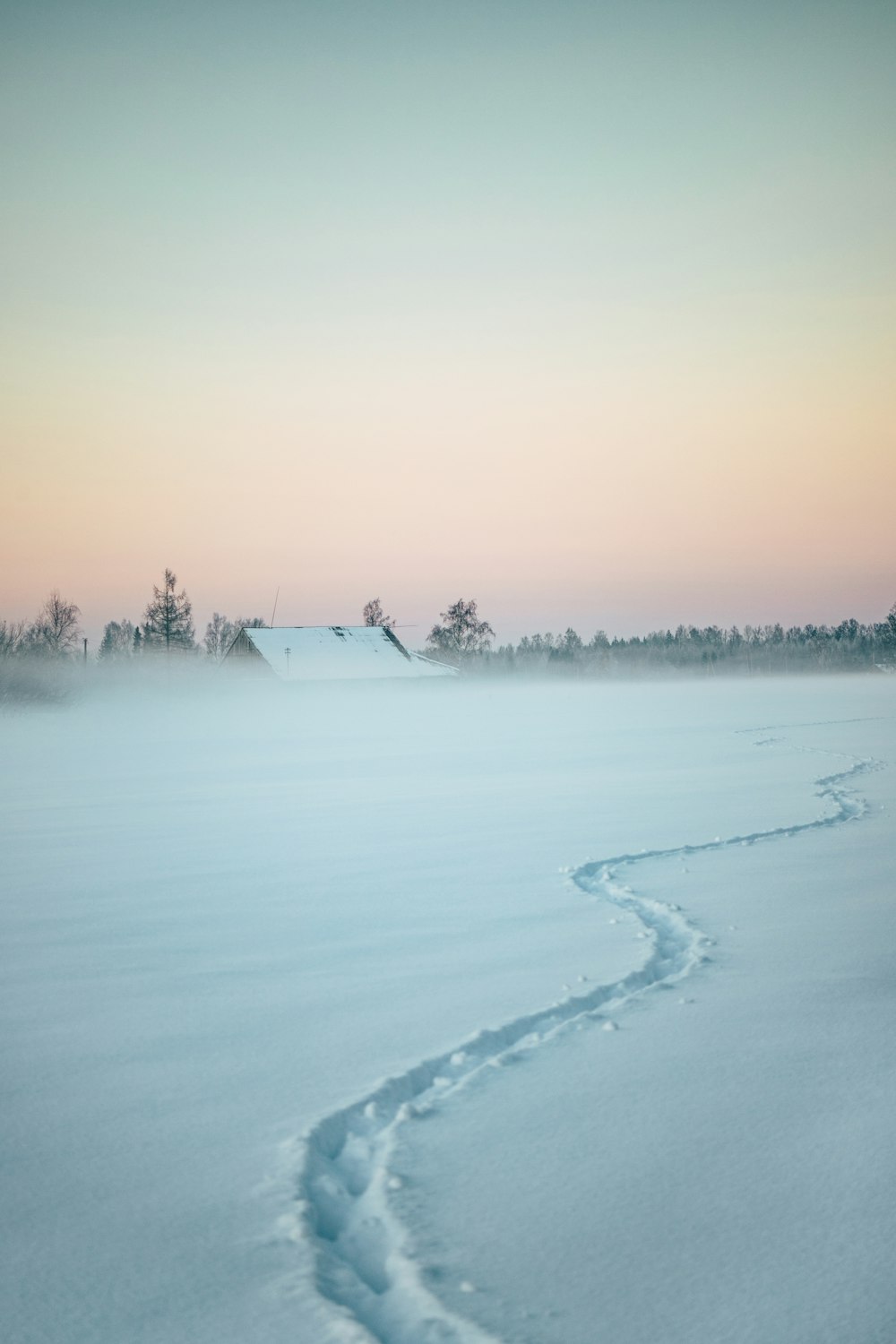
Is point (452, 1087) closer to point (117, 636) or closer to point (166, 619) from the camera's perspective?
point (166, 619)

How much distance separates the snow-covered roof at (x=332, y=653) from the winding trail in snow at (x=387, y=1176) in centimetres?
3913

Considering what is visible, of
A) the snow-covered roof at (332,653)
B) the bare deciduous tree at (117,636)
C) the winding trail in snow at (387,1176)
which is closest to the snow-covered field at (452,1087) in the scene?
the winding trail in snow at (387,1176)

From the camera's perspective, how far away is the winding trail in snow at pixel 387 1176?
5.51ft

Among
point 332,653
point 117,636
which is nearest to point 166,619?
point 332,653

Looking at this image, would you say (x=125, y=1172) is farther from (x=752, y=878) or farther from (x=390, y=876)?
(x=752, y=878)

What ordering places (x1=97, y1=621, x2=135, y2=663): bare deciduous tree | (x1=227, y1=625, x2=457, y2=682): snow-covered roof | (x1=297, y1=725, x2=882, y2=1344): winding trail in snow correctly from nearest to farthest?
(x1=297, y1=725, x2=882, y2=1344): winding trail in snow, (x1=227, y1=625, x2=457, y2=682): snow-covered roof, (x1=97, y1=621, x2=135, y2=663): bare deciduous tree

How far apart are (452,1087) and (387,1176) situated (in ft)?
1.68

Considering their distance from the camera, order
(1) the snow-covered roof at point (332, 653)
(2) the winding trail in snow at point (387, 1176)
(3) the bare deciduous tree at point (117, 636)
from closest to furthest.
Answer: (2) the winding trail in snow at point (387, 1176) → (1) the snow-covered roof at point (332, 653) → (3) the bare deciduous tree at point (117, 636)

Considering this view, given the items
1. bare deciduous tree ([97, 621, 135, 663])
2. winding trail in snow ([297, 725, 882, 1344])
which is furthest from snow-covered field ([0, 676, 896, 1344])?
bare deciduous tree ([97, 621, 135, 663])

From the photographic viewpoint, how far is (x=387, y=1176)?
2172 mm

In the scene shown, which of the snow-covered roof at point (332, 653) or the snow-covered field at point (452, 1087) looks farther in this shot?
the snow-covered roof at point (332, 653)

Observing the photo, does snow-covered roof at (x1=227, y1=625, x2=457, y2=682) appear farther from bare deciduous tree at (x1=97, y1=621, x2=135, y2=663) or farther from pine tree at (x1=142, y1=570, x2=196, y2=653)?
bare deciduous tree at (x1=97, y1=621, x2=135, y2=663)

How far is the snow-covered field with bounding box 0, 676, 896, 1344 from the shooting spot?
176cm

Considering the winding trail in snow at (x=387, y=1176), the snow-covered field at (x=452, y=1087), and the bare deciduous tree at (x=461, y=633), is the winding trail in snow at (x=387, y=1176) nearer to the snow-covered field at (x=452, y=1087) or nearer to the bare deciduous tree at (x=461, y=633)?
the snow-covered field at (x=452, y=1087)
